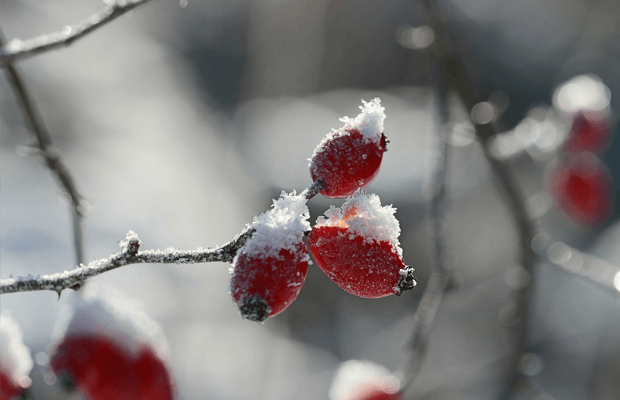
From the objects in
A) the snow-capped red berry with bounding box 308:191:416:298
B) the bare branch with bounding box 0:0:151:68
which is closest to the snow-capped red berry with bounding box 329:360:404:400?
Result: the snow-capped red berry with bounding box 308:191:416:298

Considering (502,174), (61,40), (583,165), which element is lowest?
(61,40)

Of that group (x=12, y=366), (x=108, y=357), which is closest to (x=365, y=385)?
(x=108, y=357)

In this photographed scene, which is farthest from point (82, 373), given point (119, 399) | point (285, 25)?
point (285, 25)

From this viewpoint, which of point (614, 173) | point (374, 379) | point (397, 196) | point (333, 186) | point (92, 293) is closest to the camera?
point (333, 186)

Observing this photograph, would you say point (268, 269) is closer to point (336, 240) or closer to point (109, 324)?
point (336, 240)

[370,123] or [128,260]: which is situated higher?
[370,123]

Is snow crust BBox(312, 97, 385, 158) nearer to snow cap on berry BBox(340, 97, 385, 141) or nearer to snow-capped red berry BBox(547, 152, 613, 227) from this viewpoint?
snow cap on berry BBox(340, 97, 385, 141)

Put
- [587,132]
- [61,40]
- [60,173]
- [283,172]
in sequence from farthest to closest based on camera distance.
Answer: [283,172]
[587,132]
[60,173]
[61,40]

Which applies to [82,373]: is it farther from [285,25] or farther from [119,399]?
[285,25]
